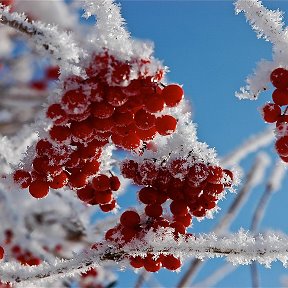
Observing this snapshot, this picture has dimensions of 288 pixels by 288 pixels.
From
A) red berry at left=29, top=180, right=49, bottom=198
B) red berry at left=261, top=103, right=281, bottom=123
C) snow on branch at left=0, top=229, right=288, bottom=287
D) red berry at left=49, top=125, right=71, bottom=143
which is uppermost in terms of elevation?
red berry at left=261, top=103, right=281, bottom=123

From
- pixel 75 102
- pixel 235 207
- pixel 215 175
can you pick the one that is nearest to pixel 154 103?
pixel 75 102

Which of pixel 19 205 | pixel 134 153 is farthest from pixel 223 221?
pixel 134 153

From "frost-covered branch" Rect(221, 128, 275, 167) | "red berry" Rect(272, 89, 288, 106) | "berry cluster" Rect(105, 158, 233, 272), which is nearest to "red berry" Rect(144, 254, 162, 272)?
"berry cluster" Rect(105, 158, 233, 272)

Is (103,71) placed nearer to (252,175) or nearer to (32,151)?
(32,151)

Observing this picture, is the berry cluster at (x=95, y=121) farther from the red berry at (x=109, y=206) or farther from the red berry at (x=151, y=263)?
the red berry at (x=151, y=263)

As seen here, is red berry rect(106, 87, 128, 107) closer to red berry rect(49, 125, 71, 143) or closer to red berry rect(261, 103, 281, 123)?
red berry rect(49, 125, 71, 143)

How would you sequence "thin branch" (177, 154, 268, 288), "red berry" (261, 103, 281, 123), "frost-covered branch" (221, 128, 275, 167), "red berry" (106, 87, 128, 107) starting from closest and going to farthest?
"red berry" (106, 87, 128, 107), "red berry" (261, 103, 281, 123), "thin branch" (177, 154, 268, 288), "frost-covered branch" (221, 128, 275, 167)
